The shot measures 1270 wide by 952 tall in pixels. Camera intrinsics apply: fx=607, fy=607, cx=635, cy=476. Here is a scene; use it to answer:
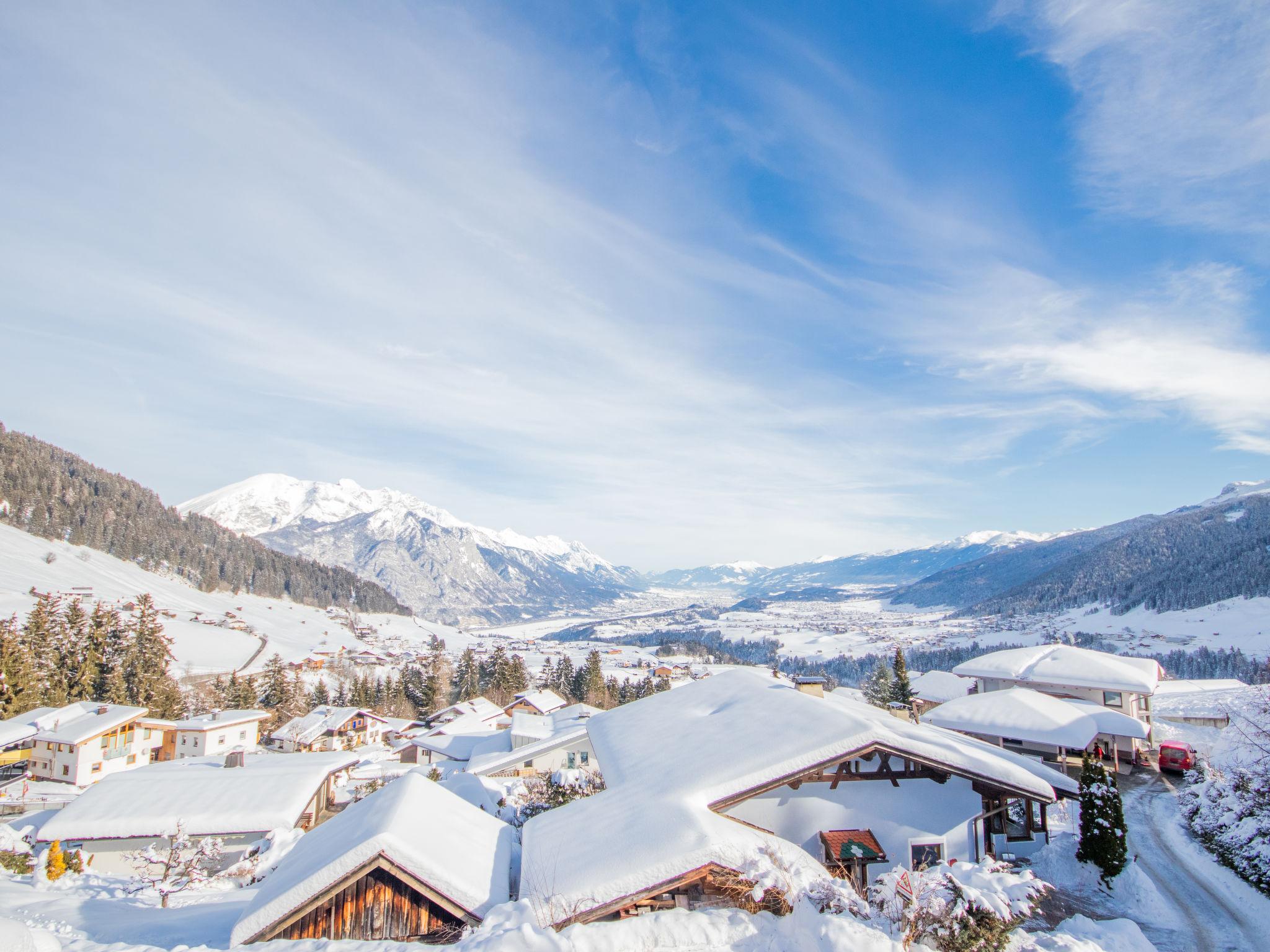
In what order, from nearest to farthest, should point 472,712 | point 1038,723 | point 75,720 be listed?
point 1038,723
point 75,720
point 472,712

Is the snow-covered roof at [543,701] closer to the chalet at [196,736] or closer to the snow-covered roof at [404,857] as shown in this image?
the chalet at [196,736]

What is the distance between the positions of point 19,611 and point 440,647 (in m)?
74.6

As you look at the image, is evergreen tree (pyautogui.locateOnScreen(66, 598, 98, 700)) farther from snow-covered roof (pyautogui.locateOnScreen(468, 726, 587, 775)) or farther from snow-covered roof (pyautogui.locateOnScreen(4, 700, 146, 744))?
snow-covered roof (pyautogui.locateOnScreen(468, 726, 587, 775))

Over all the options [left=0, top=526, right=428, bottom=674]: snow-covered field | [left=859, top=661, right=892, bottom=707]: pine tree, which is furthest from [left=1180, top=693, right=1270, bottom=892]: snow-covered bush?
[left=0, top=526, right=428, bottom=674]: snow-covered field

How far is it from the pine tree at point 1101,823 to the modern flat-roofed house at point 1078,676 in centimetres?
1798

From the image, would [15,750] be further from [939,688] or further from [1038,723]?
[939,688]

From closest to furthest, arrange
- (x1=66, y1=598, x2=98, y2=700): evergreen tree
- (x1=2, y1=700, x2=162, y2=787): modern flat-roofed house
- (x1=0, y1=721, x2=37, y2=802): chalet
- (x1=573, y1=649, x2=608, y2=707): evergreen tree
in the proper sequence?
(x1=0, y1=721, x2=37, y2=802): chalet, (x1=2, y1=700, x2=162, y2=787): modern flat-roofed house, (x1=66, y1=598, x2=98, y2=700): evergreen tree, (x1=573, y1=649, x2=608, y2=707): evergreen tree

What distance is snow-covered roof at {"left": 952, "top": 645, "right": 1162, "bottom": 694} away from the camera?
31672mm

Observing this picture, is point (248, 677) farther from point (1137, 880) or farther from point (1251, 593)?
point (1251, 593)

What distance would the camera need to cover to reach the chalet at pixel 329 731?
5684 centimetres

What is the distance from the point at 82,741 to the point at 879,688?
70008 mm

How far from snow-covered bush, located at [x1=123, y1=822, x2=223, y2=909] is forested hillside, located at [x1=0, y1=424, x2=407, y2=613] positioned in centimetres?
12691

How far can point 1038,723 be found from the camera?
26.0m

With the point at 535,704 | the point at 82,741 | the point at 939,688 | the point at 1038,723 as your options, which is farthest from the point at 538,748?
the point at 939,688
